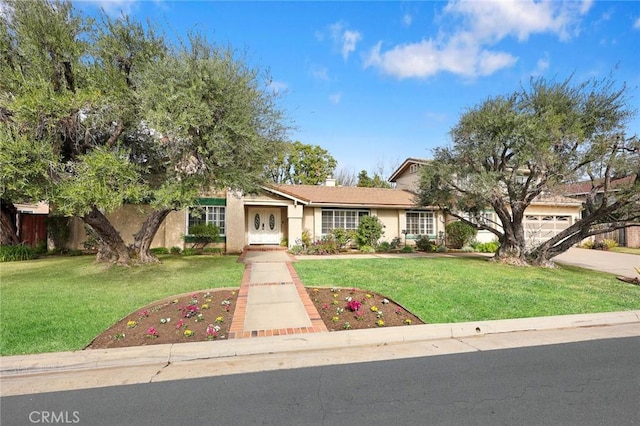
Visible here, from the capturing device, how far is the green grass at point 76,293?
499cm

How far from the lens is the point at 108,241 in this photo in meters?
10.5

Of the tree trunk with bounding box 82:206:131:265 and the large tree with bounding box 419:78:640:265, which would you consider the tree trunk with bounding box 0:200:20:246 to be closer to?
the tree trunk with bounding box 82:206:131:265

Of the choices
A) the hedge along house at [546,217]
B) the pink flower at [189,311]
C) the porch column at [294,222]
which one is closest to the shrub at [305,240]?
the porch column at [294,222]

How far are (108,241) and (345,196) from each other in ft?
39.2

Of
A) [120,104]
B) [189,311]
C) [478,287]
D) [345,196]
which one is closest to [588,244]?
[345,196]

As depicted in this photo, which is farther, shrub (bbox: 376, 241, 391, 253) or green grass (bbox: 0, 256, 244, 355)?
shrub (bbox: 376, 241, 391, 253)

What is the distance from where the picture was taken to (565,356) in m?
4.66

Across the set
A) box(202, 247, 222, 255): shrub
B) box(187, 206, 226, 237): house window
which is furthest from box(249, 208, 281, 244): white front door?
box(202, 247, 222, 255): shrub

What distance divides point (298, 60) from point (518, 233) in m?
A: 10.5

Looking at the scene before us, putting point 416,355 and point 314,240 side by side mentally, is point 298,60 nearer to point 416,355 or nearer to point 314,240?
point 314,240

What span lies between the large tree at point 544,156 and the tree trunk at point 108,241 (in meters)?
11.4

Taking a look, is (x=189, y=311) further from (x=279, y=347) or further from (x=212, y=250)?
(x=212, y=250)

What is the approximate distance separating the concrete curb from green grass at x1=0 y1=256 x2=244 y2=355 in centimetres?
40

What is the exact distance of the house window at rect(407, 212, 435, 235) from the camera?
1923cm
